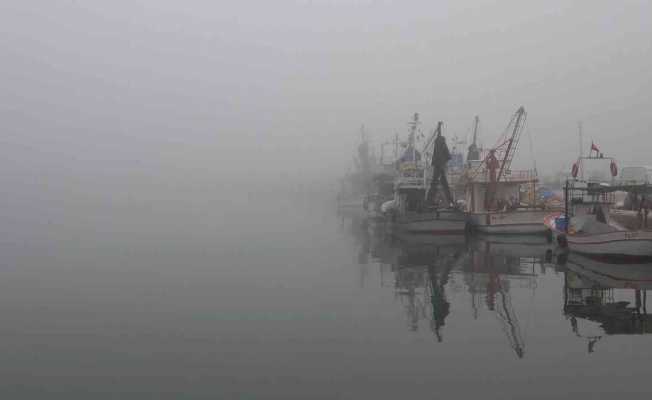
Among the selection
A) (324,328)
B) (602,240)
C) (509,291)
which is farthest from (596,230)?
(324,328)

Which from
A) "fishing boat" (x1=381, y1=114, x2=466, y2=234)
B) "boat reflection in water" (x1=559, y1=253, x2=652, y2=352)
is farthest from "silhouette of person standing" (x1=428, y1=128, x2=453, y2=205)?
"boat reflection in water" (x1=559, y1=253, x2=652, y2=352)

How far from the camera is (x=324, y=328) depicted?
20344 millimetres

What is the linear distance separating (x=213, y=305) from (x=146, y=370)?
8.24 metres

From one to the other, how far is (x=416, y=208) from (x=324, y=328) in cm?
4262

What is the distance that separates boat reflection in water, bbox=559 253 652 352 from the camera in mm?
19281

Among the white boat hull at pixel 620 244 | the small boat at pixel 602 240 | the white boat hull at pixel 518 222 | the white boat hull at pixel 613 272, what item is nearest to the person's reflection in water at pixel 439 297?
the white boat hull at pixel 613 272

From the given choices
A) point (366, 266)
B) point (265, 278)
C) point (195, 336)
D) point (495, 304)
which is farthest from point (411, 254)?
point (195, 336)

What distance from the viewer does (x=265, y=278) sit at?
31.3 m

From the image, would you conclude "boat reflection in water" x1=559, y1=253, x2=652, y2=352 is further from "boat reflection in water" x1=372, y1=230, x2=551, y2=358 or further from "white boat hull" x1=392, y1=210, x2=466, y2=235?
"white boat hull" x1=392, y1=210, x2=466, y2=235

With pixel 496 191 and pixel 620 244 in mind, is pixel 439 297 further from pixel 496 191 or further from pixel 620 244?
pixel 496 191

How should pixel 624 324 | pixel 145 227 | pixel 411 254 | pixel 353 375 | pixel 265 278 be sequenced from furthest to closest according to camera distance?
pixel 145 227 → pixel 411 254 → pixel 265 278 → pixel 624 324 → pixel 353 375

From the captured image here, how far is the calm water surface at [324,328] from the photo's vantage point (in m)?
14.9

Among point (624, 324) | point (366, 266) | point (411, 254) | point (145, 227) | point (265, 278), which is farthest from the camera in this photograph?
point (145, 227)

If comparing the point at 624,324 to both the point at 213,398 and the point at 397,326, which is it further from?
the point at 213,398
